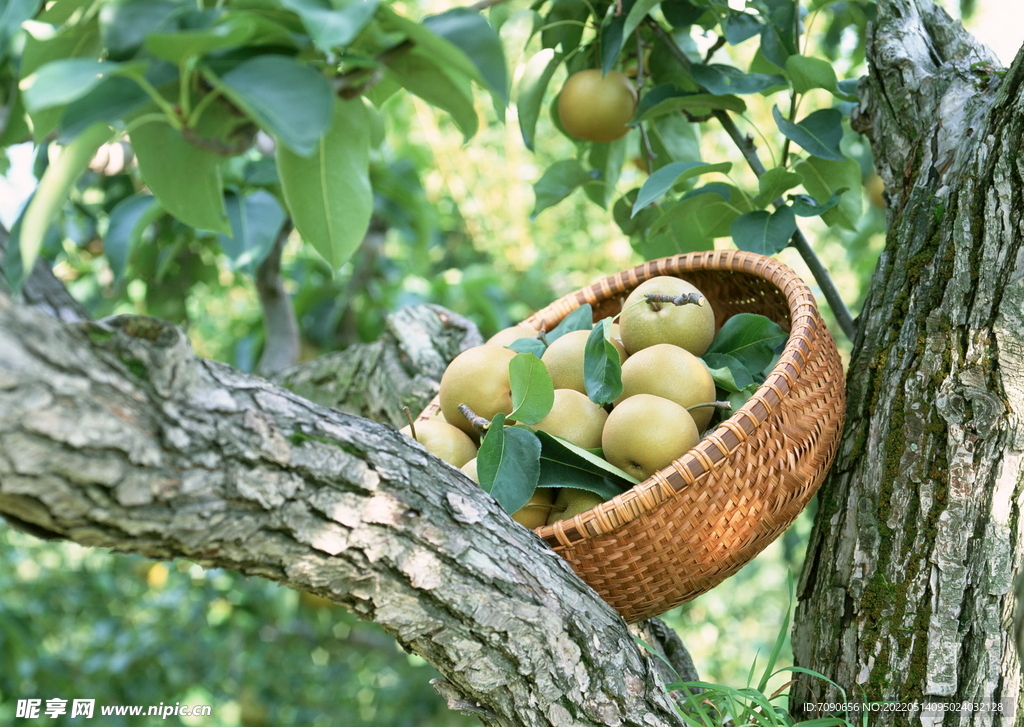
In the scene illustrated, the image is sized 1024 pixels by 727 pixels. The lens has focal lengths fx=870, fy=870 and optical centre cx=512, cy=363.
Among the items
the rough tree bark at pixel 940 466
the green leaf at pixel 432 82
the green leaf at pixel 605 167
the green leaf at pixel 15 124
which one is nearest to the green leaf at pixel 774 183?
the rough tree bark at pixel 940 466

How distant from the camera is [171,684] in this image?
2.07 meters

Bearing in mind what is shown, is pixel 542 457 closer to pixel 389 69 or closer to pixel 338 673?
pixel 389 69

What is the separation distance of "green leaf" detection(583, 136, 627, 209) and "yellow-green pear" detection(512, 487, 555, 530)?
1.51ft

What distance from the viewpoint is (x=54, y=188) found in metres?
0.40

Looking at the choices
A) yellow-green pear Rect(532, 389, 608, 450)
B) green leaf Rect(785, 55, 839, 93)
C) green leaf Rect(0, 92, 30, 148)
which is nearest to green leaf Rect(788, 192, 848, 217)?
green leaf Rect(785, 55, 839, 93)

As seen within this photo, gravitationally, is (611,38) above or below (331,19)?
above

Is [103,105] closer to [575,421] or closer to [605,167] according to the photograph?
[575,421]

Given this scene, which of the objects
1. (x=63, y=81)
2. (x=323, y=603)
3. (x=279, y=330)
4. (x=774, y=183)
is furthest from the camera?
(x=323, y=603)

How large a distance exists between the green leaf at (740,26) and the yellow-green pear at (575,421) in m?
0.45

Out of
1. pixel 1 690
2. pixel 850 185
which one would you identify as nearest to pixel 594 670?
pixel 850 185

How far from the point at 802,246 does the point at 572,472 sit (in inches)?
16.8

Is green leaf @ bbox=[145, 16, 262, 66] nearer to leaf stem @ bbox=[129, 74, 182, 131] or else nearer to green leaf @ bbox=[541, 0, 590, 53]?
leaf stem @ bbox=[129, 74, 182, 131]

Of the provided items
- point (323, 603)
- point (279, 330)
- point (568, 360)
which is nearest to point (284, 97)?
point (568, 360)

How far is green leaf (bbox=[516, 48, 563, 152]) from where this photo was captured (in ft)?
3.25
